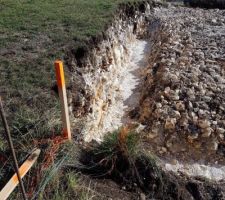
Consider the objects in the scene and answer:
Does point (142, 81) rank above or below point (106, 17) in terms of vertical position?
below

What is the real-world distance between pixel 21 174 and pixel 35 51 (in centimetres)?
378

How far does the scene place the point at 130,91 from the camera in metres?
7.59

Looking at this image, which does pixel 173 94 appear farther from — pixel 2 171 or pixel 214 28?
pixel 214 28

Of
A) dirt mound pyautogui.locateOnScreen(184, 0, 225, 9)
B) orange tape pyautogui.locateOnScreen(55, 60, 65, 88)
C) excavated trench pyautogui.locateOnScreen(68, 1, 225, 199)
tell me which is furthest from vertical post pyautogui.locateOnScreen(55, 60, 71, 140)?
dirt mound pyautogui.locateOnScreen(184, 0, 225, 9)

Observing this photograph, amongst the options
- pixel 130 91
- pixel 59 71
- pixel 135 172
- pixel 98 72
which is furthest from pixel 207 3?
pixel 59 71

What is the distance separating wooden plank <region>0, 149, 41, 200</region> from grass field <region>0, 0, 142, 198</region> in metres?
0.16

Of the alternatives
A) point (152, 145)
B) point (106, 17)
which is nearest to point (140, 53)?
point (106, 17)

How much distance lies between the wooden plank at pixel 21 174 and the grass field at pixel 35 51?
0.53 ft

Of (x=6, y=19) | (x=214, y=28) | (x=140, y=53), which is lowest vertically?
(x=140, y=53)

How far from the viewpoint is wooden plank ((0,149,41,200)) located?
Result: 323 cm

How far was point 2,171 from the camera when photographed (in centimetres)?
369

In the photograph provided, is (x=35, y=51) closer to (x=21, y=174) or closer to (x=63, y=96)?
(x=63, y=96)

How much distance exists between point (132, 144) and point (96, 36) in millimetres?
4096

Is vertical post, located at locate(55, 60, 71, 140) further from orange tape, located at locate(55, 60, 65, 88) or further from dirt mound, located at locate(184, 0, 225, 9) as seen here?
dirt mound, located at locate(184, 0, 225, 9)
